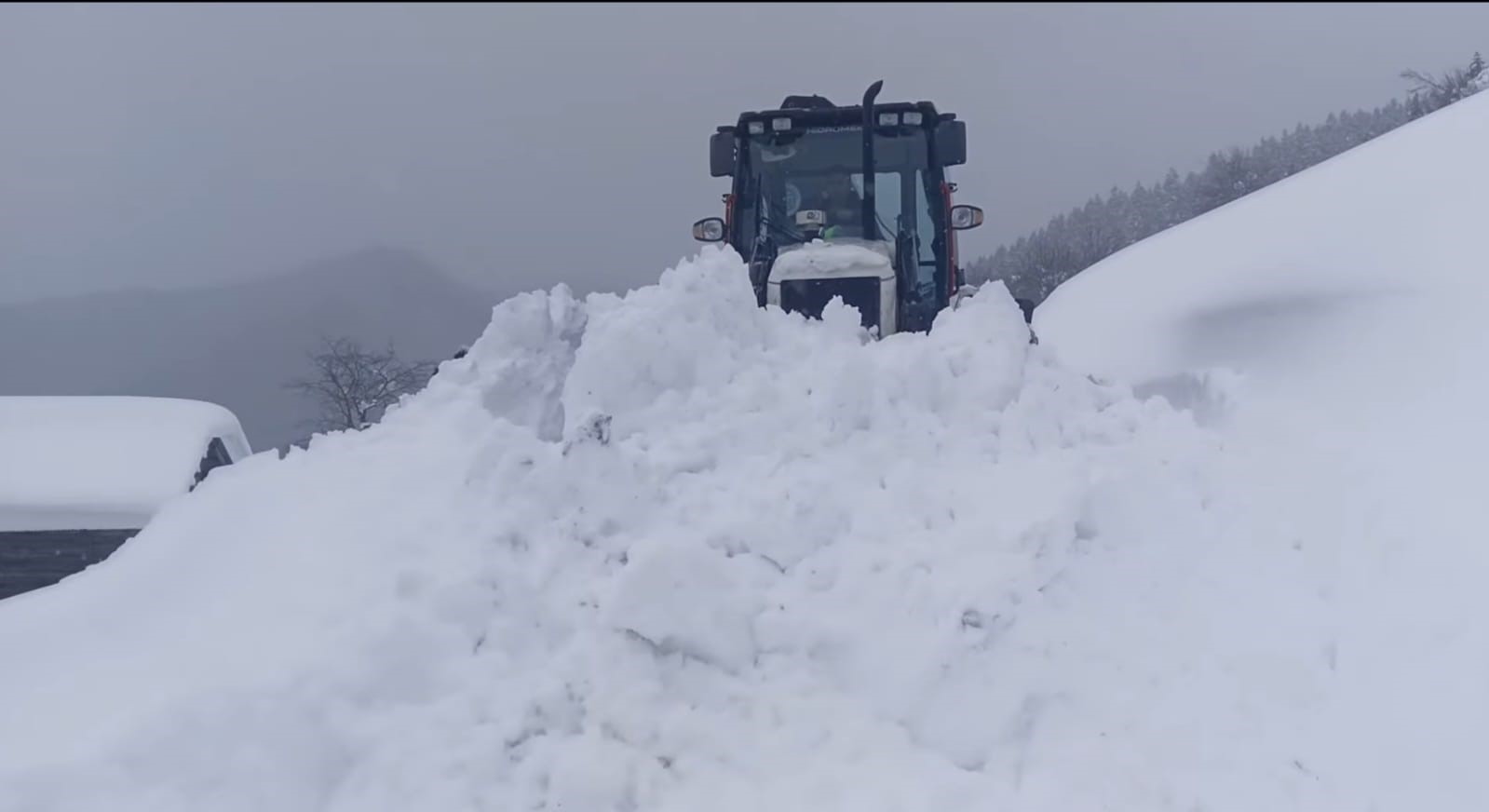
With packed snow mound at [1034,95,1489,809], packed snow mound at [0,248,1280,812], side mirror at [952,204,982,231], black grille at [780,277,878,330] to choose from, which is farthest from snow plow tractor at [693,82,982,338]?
packed snow mound at [0,248,1280,812]

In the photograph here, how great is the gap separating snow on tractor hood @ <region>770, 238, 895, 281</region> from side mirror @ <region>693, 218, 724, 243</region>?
29.1 inches

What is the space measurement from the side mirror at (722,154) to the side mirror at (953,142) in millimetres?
1571

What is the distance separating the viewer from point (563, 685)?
3.32m

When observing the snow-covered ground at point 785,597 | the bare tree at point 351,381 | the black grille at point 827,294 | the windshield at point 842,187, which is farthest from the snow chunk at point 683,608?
the bare tree at point 351,381

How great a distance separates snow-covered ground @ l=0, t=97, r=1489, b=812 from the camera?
3.05m

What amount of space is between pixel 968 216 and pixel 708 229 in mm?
1935

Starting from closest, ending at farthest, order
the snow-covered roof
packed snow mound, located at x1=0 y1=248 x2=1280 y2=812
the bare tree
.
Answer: packed snow mound, located at x1=0 y1=248 x2=1280 y2=812
the snow-covered roof
the bare tree

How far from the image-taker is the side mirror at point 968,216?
7.37 m

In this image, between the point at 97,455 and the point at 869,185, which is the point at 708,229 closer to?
the point at 869,185

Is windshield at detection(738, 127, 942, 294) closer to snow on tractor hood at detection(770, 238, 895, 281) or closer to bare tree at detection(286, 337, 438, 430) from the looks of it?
snow on tractor hood at detection(770, 238, 895, 281)

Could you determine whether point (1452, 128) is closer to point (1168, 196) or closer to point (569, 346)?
point (569, 346)

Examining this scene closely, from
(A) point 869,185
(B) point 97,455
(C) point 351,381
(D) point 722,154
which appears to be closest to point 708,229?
(D) point 722,154

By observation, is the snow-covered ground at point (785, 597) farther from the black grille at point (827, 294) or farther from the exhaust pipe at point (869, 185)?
the exhaust pipe at point (869, 185)

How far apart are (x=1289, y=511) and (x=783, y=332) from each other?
102 inches
